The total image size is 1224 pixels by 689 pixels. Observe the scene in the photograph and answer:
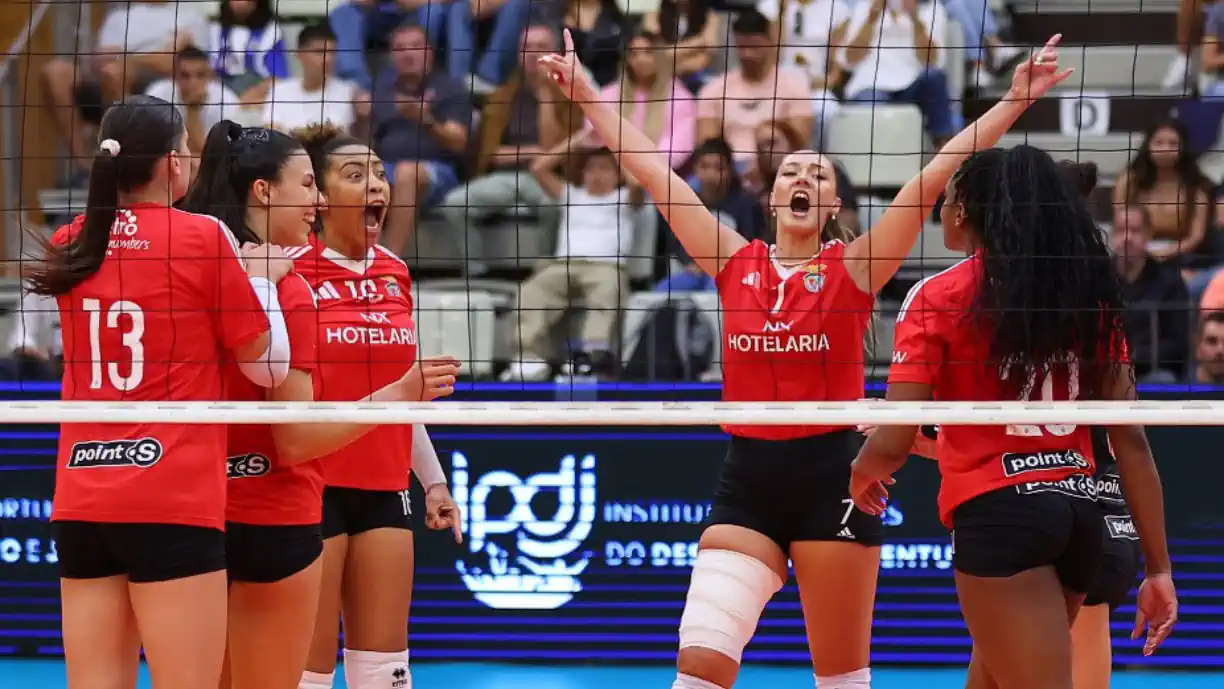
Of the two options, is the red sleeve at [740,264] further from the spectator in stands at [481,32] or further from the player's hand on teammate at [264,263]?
the spectator in stands at [481,32]

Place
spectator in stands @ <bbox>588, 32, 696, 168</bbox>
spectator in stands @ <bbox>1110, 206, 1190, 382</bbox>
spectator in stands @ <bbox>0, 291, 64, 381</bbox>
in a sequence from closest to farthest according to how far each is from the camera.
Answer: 1. spectator in stands @ <bbox>1110, 206, 1190, 382</bbox>
2. spectator in stands @ <bbox>0, 291, 64, 381</bbox>
3. spectator in stands @ <bbox>588, 32, 696, 168</bbox>

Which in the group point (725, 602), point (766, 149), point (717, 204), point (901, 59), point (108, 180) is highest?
point (901, 59)

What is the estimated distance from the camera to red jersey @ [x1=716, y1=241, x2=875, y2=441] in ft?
15.0

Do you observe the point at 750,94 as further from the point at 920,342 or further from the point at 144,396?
the point at 144,396

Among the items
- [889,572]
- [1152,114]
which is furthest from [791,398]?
[1152,114]

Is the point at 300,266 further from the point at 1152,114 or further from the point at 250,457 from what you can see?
the point at 1152,114

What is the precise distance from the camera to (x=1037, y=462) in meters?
3.85

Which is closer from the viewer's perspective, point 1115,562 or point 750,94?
point 1115,562

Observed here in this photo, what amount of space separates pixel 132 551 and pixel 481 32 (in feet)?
20.6

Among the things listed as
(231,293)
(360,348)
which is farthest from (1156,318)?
(231,293)

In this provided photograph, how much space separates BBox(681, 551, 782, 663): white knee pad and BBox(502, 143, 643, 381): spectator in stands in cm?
293

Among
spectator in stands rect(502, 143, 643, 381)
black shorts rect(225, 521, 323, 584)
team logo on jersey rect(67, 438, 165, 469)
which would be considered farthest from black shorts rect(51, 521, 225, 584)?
spectator in stands rect(502, 143, 643, 381)

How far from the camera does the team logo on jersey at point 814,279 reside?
4.62 m

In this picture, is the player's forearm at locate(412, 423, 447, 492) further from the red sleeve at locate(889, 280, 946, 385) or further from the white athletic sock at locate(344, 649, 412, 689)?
the red sleeve at locate(889, 280, 946, 385)
